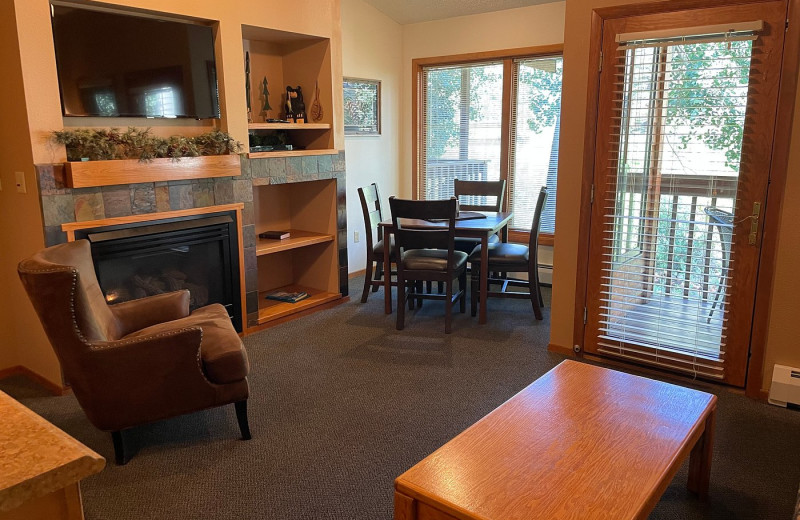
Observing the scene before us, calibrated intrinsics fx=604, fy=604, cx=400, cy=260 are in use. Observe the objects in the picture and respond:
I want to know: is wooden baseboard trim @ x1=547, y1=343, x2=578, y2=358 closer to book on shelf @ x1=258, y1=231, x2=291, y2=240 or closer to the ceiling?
book on shelf @ x1=258, y1=231, x2=291, y2=240

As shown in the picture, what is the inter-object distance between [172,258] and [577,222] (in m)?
2.56

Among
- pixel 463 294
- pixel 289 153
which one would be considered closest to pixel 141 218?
pixel 289 153

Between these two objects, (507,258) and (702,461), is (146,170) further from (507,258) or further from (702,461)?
(702,461)

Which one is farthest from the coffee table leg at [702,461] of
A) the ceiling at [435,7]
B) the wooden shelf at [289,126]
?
the ceiling at [435,7]

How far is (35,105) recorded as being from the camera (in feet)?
10.2

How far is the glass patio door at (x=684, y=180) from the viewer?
3074 millimetres

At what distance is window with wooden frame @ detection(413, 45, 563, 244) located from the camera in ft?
18.3

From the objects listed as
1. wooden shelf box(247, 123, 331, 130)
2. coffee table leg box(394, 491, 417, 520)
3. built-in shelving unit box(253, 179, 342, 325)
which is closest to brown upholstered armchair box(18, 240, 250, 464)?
coffee table leg box(394, 491, 417, 520)

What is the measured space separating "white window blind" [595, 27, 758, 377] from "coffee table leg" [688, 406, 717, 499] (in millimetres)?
1167

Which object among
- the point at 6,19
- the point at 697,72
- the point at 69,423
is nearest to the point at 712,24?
the point at 697,72

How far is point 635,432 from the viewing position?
2.05 metres

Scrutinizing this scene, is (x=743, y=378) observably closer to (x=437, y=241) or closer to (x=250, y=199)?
(x=437, y=241)

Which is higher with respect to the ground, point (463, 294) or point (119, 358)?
point (119, 358)

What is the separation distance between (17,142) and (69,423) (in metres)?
1.50
